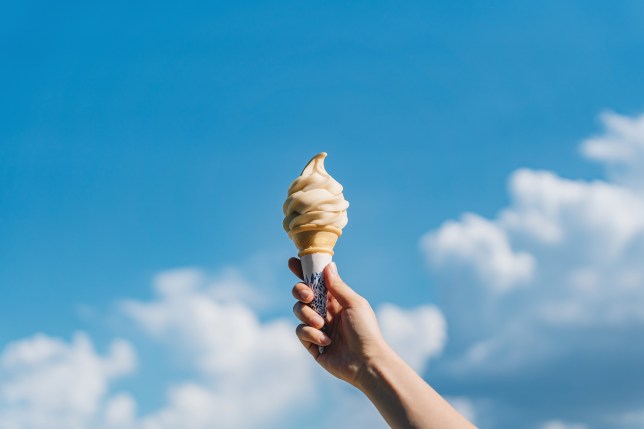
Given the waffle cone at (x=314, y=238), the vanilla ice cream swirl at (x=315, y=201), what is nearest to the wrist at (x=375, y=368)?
the waffle cone at (x=314, y=238)

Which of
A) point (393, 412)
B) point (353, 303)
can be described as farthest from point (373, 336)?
point (393, 412)

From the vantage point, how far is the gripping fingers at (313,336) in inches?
198

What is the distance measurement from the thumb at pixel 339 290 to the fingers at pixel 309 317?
0.68 feet

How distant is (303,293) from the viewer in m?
5.14

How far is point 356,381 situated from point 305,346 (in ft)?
A: 2.03

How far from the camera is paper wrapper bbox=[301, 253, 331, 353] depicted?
5246 mm

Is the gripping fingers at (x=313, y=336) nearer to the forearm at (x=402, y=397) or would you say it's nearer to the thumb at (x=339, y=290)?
the thumb at (x=339, y=290)

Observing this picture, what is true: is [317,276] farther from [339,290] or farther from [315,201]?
[315,201]

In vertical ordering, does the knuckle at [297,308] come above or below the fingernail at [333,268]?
below

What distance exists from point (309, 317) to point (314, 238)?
64 centimetres

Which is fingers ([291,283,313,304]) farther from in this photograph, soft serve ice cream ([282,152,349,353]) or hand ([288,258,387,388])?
soft serve ice cream ([282,152,349,353])

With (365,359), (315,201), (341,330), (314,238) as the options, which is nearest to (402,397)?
(365,359)

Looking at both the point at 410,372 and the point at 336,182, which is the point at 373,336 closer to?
the point at 410,372

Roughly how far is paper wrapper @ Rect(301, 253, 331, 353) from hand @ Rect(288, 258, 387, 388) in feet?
0.17
